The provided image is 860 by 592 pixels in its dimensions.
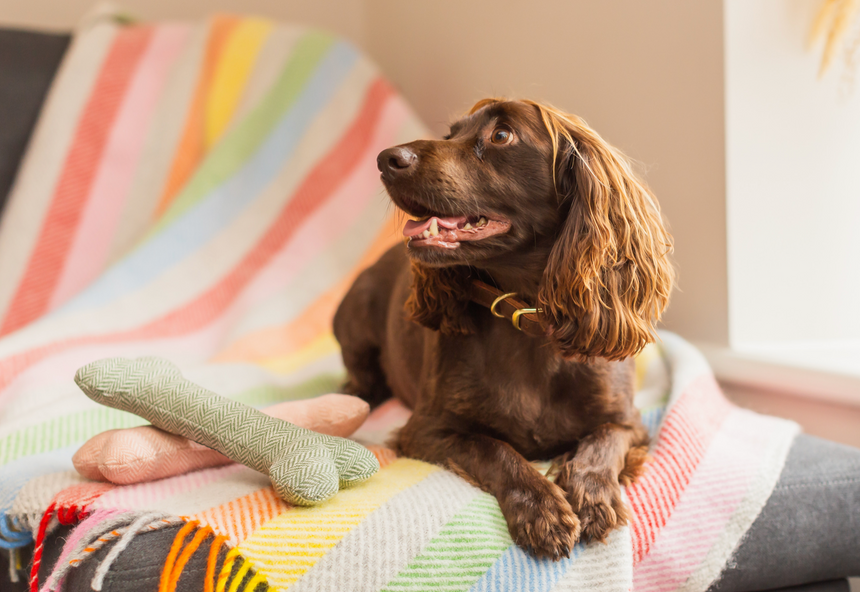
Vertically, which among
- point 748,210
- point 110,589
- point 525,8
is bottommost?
point 110,589

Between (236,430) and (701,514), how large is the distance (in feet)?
2.66

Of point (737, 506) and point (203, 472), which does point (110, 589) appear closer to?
point (203, 472)

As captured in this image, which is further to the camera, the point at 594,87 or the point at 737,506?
the point at 594,87

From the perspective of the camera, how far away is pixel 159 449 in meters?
1.28

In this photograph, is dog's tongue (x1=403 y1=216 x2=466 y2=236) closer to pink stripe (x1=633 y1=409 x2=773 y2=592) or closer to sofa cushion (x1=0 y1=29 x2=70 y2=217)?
pink stripe (x1=633 y1=409 x2=773 y2=592)

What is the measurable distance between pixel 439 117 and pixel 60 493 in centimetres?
223

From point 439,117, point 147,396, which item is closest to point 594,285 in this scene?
point 147,396

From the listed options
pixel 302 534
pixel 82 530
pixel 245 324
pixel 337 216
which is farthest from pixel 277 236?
pixel 302 534

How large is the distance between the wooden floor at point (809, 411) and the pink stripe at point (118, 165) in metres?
2.17

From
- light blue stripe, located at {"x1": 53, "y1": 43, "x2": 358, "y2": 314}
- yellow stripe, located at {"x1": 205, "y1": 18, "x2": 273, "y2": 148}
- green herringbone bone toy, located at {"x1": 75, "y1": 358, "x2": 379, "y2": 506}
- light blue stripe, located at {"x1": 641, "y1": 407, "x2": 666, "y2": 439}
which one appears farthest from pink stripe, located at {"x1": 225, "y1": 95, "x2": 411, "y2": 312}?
light blue stripe, located at {"x1": 641, "y1": 407, "x2": 666, "y2": 439}

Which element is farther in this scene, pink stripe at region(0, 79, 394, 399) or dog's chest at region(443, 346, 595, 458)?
pink stripe at region(0, 79, 394, 399)

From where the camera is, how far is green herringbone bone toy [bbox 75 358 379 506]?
112 centimetres

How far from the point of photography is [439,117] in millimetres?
3061

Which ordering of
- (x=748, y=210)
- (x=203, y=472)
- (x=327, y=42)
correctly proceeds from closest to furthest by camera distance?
(x=203, y=472)
(x=748, y=210)
(x=327, y=42)
